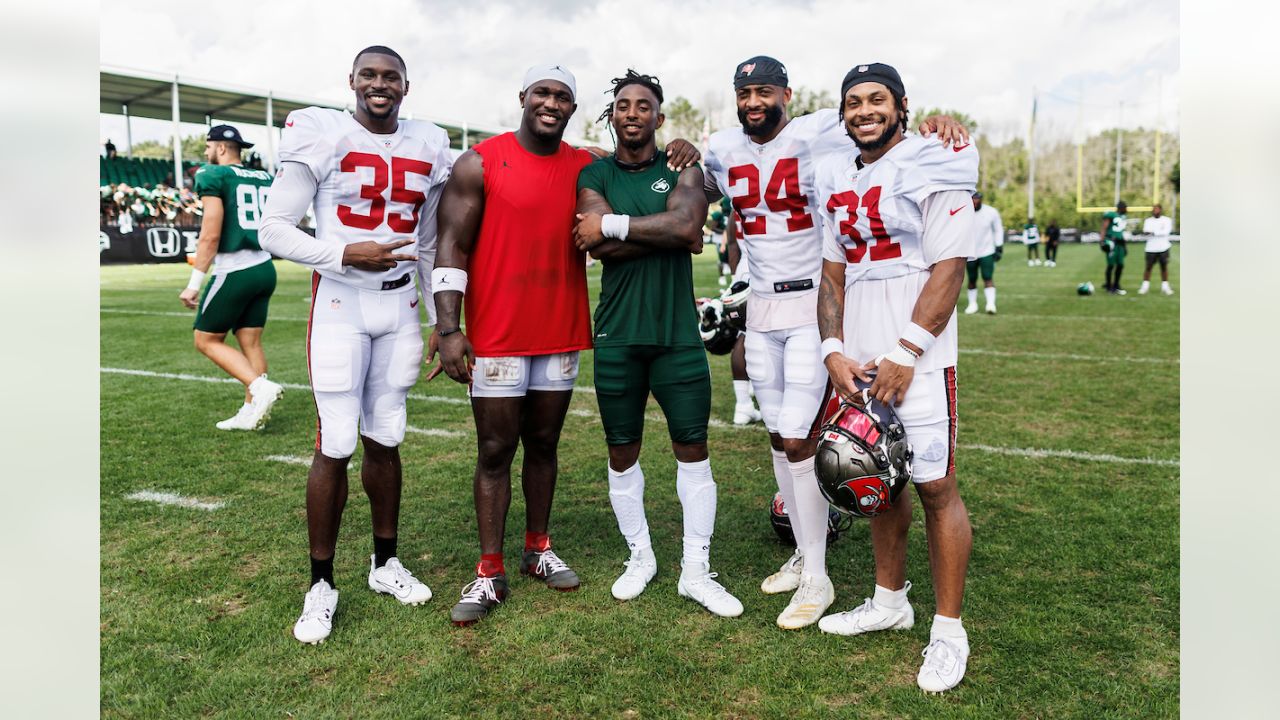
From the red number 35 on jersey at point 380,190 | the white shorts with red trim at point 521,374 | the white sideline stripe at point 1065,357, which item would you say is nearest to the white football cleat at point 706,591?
the white shorts with red trim at point 521,374

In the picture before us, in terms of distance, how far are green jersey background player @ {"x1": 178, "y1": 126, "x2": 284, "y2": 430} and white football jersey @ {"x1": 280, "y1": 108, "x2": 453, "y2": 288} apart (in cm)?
336

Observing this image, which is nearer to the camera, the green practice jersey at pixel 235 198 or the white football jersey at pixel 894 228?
the white football jersey at pixel 894 228

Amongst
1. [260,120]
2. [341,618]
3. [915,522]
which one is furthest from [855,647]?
[260,120]

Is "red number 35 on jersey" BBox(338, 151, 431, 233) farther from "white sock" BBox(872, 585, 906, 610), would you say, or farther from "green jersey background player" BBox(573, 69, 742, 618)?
"white sock" BBox(872, 585, 906, 610)

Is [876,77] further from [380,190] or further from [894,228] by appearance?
[380,190]

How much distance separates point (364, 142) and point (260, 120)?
35850 mm

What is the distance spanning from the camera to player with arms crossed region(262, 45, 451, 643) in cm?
346

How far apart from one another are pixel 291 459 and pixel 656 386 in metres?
3.16

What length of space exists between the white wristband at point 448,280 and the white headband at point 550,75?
0.83 m

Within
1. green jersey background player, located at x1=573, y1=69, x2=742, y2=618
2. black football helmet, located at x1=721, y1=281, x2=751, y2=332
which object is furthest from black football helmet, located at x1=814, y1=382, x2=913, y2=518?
black football helmet, located at x1=721, y1=281, x2=751, y2=332

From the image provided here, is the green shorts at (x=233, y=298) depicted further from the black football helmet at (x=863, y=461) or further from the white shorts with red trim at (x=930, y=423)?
the white shorts with red trim at (x=930, y=423)

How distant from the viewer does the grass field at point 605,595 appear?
2.95 m

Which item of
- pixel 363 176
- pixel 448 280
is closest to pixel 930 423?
pixel 448 280

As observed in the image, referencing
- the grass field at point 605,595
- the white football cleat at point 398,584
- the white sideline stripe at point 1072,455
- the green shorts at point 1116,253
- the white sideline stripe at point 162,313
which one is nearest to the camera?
the grass field at point 605,595
